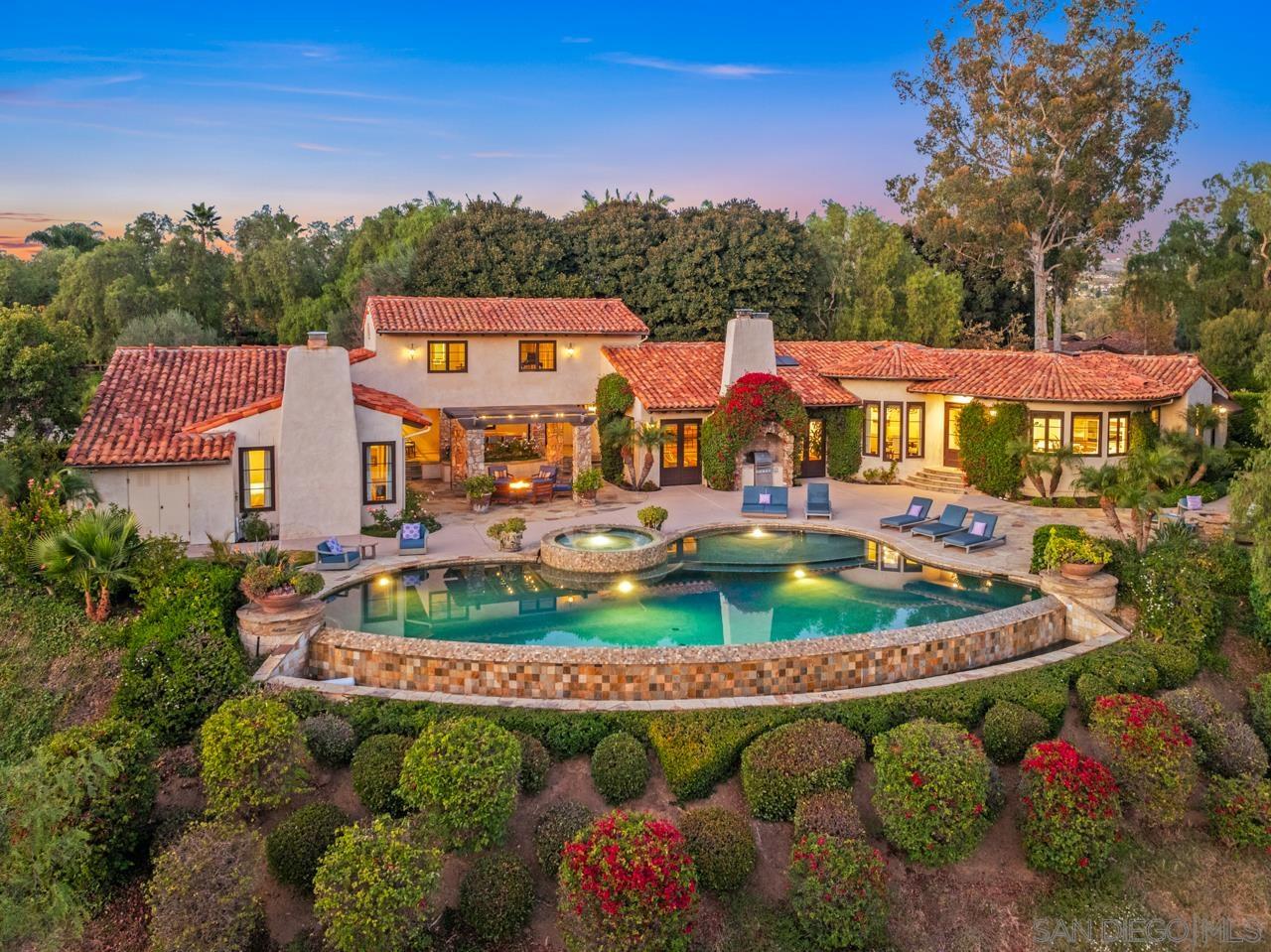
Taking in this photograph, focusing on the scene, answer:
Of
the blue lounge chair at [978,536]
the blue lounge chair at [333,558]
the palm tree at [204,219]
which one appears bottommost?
the blue lounge chair at [333,558]

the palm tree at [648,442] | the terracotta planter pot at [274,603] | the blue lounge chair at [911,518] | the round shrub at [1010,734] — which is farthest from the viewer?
the palm tree at [648,442]

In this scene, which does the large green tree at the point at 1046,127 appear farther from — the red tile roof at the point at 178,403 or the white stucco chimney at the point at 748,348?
the red tile roof at the point at 178,403

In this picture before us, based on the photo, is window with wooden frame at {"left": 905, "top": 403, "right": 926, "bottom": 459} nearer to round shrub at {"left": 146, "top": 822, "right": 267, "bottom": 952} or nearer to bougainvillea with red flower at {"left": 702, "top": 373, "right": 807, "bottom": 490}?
bougainvillea with red flower at {"left": 702, "top": 373, "right": 807, "bottom": 490}

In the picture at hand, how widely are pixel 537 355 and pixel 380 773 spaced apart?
67.2ft

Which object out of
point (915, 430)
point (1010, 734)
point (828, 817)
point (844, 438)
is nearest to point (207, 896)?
point (828, 817)

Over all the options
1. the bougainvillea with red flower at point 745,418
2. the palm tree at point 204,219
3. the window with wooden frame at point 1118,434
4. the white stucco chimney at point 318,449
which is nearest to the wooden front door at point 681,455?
the bougainvillea with red flower at point 745,418

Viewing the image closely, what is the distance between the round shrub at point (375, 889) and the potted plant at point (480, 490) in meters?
15.5

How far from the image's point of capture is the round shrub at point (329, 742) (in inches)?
407

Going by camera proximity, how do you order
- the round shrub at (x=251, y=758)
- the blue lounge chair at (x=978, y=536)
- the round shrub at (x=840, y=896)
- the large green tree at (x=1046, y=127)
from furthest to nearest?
1. the large green tree at (x=1046, y=127)
2. the blue lounge chair at (x=978, y=536)
3. the round shrub at (x=251, y=758)
4. the round shrub at (x=840, y=896)

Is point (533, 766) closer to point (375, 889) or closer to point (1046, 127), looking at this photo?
point (375, 889)

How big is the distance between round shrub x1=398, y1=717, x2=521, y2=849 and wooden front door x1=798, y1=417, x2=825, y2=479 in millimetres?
20903

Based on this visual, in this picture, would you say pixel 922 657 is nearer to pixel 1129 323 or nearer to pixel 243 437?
pixel 243 437

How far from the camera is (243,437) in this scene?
1972cm

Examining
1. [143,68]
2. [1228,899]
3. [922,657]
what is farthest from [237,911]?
[143,68]
